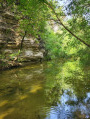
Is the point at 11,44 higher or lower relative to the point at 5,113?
lower

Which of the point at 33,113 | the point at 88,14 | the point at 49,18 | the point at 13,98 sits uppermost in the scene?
the point at 88,14

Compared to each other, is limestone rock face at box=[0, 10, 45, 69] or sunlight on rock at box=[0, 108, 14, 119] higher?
sunlight on rock at box=[0, 108, 14, 119]

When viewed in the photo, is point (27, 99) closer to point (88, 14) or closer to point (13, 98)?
point (13, 98)

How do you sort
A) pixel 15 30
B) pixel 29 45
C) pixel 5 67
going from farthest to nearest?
pixel 29 45 < pixel 15 30 < pixel 5 67

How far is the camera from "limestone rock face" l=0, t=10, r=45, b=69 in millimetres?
11555

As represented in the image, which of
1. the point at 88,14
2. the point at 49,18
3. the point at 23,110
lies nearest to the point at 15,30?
the point at 49,18

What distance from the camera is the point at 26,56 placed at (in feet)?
48.9

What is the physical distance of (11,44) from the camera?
43.0ft

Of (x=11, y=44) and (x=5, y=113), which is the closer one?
(x=5, y=113)

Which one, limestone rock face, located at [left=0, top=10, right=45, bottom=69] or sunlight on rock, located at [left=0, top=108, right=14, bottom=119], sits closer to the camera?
sunlight on rock, located at [left=0, top=108, right=14, bottom=119]

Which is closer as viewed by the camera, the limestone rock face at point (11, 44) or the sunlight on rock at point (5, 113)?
the sunlight on rock at point (5, 113)

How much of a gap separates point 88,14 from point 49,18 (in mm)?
2735

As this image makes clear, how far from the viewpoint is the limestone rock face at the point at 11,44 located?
11555 mm

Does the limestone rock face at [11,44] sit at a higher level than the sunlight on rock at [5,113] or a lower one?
lower
